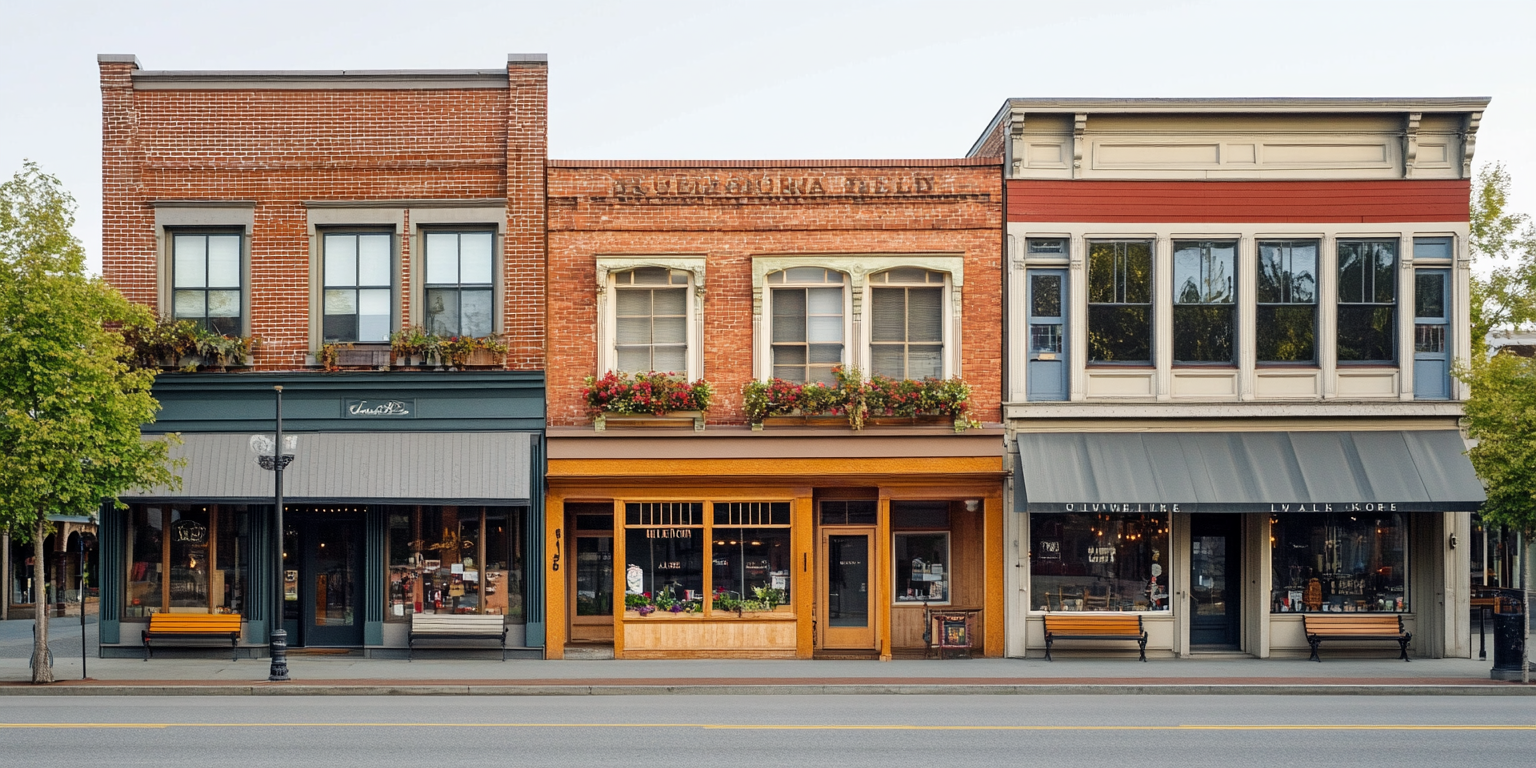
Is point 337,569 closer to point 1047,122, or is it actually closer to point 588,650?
point 588,650

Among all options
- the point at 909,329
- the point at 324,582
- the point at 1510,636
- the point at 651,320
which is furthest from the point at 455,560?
the point at 1510,636

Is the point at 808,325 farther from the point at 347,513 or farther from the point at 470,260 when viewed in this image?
the point at 347,513

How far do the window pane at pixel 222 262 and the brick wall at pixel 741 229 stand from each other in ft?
17.2

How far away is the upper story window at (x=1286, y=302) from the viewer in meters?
20.7

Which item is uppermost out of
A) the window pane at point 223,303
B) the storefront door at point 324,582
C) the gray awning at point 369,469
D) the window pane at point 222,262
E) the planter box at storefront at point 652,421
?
the window pane at point 222,262

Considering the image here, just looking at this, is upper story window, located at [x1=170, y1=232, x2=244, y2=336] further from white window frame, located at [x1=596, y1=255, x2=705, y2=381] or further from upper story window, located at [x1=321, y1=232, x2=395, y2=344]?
white window frame, located at [x1=596, y1=255, x2=705, y2=381]

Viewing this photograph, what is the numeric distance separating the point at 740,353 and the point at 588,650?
551cm

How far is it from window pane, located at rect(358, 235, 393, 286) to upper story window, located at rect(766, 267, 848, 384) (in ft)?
20.9

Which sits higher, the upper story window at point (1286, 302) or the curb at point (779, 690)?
the upper story window at point (1286, 302)

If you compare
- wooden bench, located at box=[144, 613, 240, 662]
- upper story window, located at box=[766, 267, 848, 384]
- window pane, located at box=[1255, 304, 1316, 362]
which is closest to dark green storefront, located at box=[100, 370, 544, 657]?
wooden bench, located at box=[144, 613, 240, 662]

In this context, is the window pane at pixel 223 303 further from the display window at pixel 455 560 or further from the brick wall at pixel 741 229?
the brick wall at pixel 741 229

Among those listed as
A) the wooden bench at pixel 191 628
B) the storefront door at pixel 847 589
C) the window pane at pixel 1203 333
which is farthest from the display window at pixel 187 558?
the window pane at pixel 1203 333

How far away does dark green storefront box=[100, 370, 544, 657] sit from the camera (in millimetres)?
19875

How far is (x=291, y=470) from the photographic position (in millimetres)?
19906
